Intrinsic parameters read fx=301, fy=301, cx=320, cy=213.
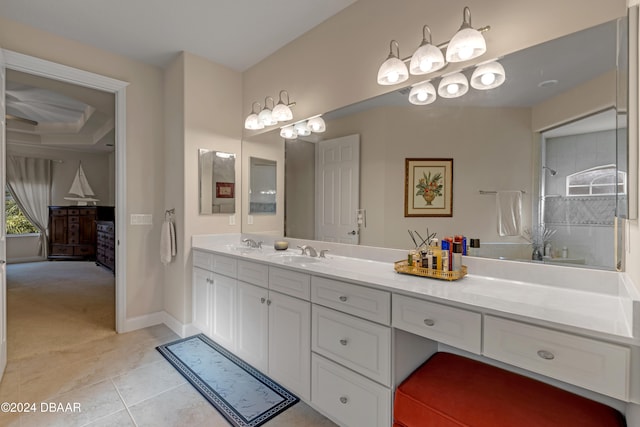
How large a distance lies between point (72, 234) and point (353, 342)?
774cm

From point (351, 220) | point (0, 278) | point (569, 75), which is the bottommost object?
point (0, 278)

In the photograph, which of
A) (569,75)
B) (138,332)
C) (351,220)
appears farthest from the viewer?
(138,332)

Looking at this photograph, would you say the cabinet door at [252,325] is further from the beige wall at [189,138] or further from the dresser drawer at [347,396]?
the beige wall at [189,138]

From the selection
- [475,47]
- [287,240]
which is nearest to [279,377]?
[287,240]

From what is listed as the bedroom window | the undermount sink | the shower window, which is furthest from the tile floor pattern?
the bedroom window

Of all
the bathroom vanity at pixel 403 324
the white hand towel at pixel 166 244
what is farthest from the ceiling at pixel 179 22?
the bathroom vanity at pixel 403 324

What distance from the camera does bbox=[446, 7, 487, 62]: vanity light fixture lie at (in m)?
1.45

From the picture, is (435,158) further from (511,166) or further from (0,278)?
(0,278)

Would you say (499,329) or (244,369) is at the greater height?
(499,329)

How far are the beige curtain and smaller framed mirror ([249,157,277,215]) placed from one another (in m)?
6.35

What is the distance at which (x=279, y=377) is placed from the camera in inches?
77.1

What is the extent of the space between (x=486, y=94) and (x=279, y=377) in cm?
210

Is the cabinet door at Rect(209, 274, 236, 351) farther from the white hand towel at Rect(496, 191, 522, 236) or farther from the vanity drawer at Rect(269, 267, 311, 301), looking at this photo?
the white hand towel at Rect(496, 191, 522, 236)

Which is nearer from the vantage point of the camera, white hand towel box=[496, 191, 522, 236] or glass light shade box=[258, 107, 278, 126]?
white hand towel box=[496, 191, 522, 236]
